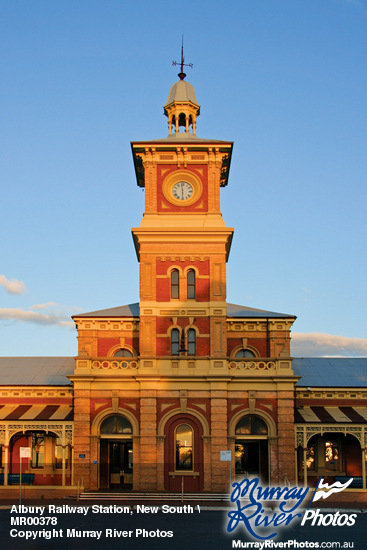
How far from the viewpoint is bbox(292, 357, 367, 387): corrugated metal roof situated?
43.1m

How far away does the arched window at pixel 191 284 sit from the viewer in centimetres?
3869

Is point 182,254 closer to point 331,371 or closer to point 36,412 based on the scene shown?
point 36,412

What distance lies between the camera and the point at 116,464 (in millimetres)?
38344

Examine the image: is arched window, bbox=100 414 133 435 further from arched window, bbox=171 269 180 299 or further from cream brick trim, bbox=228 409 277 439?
arched window, bbox=171 269 180 299

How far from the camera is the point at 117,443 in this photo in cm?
3859

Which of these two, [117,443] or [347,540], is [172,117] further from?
[347,540]

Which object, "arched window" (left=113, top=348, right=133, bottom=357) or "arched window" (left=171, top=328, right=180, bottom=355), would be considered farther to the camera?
"arched window" (left=113, top=348, right=133, bottom=357)

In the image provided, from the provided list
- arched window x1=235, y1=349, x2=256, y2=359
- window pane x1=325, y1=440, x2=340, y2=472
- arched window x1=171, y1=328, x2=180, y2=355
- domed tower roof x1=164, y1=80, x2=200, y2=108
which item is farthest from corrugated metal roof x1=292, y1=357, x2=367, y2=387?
domed tower roof x1=164, y1=80, x2=200, y2=108

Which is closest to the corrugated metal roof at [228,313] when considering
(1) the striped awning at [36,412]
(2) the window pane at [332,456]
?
(1) the striped awning at [36,412]

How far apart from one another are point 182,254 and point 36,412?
12.7m

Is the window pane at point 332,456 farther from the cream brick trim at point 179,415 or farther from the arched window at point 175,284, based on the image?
the arched window at point 175,284

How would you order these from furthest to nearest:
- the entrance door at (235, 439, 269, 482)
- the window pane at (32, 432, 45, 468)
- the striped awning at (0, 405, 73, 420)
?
the window pane at (32, 432, 45, 468)
the striped awning at (0, 405, 73, 420)
the entrance door at (235, 439, 269, 482)

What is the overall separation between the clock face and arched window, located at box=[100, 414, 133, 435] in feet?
43.0

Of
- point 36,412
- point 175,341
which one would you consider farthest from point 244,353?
point 36,412
